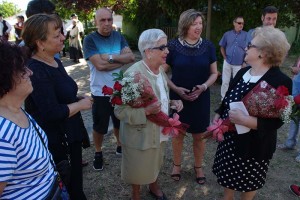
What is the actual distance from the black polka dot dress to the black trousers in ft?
4.61

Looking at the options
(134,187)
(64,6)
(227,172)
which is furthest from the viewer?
(64,6)

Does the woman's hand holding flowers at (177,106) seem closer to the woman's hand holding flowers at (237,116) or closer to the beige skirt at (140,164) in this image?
the beige skirt at (140,164)

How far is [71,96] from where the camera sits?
2.43m

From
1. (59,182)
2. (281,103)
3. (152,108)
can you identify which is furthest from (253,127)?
(59,182)

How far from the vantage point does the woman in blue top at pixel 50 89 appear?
7.16 ft

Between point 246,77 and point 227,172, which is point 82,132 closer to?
point 227,172

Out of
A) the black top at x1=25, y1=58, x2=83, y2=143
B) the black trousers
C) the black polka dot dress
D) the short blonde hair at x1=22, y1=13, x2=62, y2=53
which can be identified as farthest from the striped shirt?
the black polka dot dress

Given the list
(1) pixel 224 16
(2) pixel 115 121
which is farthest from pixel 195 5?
(2) pixel 115 121

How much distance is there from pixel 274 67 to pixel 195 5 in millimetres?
7735

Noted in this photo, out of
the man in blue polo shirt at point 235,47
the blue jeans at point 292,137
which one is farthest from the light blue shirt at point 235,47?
the blue jeans at point 292,137

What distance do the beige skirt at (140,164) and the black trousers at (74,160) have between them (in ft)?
1.50

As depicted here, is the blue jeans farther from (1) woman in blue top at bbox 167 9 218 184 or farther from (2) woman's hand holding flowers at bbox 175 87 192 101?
(2) woman's hand holding flowers at bbox 175 87 192 101

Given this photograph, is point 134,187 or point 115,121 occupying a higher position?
point 115,121

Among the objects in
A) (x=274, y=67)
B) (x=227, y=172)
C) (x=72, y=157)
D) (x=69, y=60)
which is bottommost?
(x=69, y=60)
